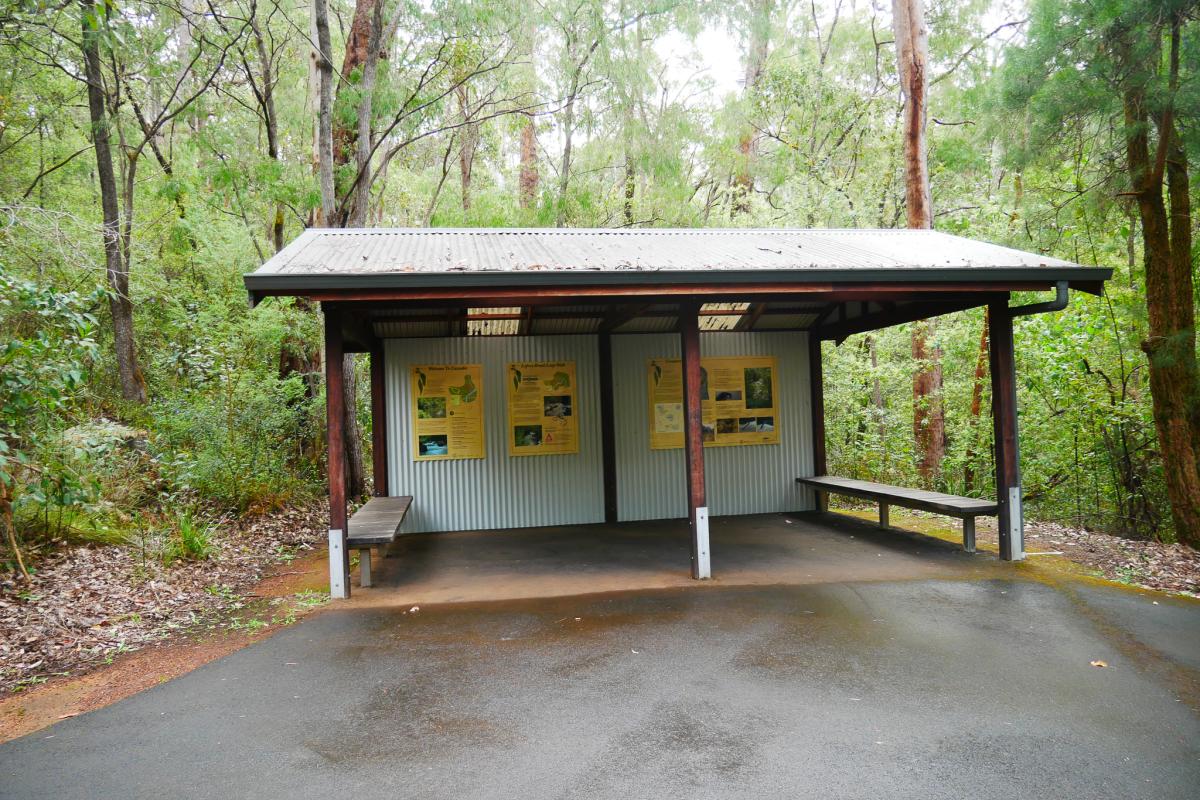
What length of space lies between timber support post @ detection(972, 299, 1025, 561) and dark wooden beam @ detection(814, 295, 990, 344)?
11.4 inches

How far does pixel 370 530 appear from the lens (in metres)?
6.04

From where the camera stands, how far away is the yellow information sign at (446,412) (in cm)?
877

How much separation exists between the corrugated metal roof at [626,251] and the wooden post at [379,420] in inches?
61.2

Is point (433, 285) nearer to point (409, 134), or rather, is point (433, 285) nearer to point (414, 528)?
point (414, 528)

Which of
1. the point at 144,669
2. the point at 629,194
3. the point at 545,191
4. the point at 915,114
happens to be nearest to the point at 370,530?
the point at 144,669

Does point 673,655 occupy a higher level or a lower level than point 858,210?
lower

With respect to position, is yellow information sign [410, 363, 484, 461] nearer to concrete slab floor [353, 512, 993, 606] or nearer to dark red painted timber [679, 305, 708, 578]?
concrete slab floor [353, 512, 993, 606]

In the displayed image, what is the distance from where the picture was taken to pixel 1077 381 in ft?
28.7

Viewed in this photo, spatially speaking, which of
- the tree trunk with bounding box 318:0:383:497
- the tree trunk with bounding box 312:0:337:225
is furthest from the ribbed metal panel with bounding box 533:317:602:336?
the tree trunk with bounding box 312:0:337:225

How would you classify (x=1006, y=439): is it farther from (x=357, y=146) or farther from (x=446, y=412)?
(x=357, y=146)

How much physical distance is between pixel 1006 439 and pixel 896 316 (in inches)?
80.9

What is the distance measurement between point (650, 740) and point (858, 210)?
13.5 m

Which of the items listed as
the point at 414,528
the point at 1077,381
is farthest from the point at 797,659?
the point at 1077,381

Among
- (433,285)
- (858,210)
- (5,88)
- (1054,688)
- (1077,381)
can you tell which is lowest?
(1054,688)
